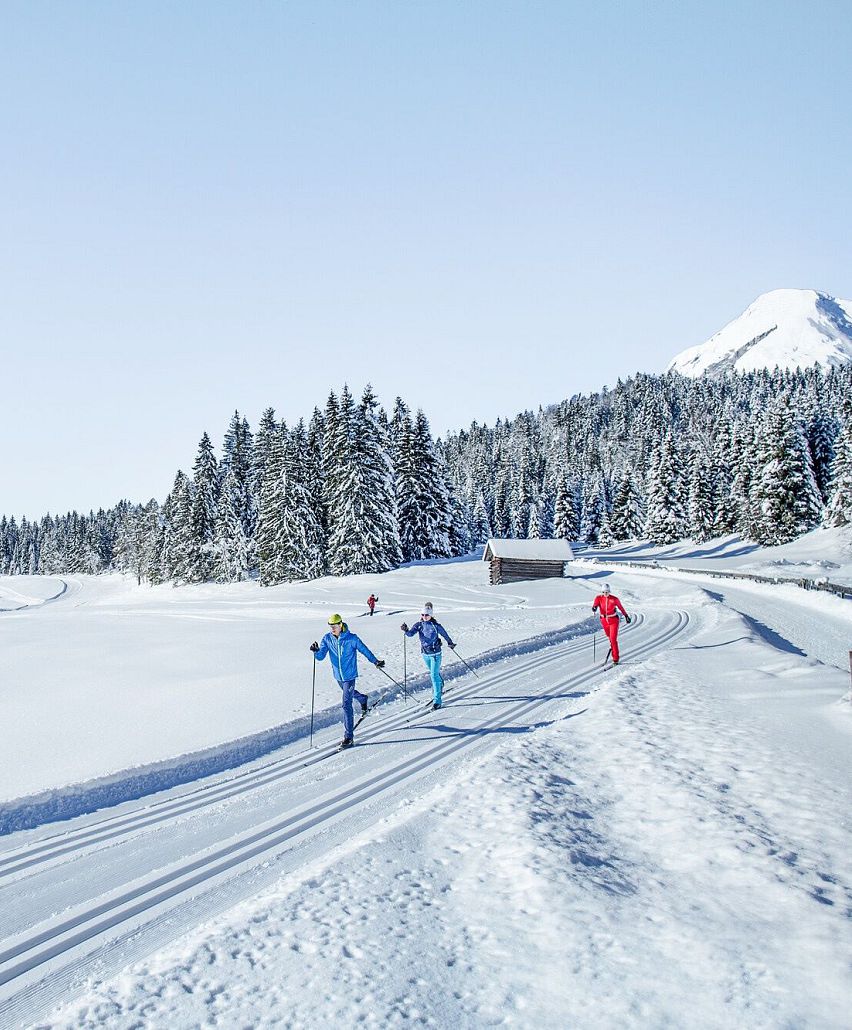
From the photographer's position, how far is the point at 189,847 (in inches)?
276

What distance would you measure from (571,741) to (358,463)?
4226 cm

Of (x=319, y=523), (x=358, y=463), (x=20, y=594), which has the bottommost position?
(x=20, y=594)

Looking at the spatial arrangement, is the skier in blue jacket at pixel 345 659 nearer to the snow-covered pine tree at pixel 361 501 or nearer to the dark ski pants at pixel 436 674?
the dark ski pants at pixel 436 674

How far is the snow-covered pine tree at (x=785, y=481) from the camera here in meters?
57.9

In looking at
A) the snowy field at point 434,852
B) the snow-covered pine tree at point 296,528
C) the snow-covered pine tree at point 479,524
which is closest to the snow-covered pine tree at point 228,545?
the snow-covered pine tree at point 296,528

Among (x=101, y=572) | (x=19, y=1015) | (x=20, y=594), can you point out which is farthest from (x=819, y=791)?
(x=101, y=572)

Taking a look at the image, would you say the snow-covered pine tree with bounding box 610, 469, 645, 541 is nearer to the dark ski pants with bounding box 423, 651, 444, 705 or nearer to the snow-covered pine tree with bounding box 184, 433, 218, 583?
the snow-covered pine tree with bounding box 184, 433, 218, 583

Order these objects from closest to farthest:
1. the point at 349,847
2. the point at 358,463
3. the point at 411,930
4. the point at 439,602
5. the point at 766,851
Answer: the point at 411,930
the point at 766,851
the point at 349,847
the point at 439,602
the point at 358,463

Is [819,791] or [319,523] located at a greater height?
[319,523]

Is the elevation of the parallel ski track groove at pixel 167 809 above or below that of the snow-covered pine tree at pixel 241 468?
below

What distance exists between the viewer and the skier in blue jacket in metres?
10.9

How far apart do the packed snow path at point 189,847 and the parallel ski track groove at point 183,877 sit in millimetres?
13

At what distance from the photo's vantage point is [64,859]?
22.7 feet

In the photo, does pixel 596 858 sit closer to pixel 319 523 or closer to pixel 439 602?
pixel 439 602
